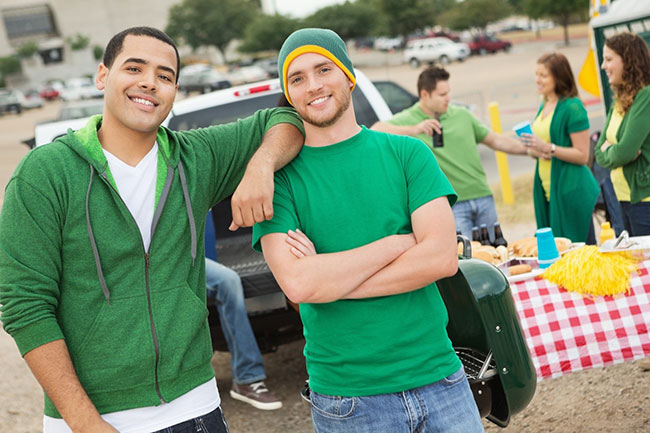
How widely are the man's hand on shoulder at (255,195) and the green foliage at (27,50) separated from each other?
107 meters

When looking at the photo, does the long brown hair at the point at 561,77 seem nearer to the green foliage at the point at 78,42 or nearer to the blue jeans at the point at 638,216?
the blue jeans at the point at 638,216

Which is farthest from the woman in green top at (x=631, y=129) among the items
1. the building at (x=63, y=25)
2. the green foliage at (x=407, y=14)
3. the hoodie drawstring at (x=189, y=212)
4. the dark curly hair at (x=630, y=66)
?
the building at (x=63, y=25)

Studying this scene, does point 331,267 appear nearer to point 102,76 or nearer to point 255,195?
point 255,195

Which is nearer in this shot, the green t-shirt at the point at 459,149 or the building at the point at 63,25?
the green t-shirt at the point at 459,149

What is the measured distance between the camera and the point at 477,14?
245ft

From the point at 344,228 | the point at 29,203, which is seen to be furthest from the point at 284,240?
the point at 29,203

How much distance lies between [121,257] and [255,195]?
47cm

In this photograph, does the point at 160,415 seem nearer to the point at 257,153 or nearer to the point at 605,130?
the point at 257,153

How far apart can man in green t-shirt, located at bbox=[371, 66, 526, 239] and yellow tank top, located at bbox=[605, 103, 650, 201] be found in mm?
815

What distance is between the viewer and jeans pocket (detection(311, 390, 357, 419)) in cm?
242

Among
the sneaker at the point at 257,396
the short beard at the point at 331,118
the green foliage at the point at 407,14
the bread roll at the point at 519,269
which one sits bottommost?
the sneaker at the point at 257,396

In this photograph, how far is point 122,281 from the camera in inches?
88.1

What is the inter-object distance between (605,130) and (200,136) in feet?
12.1

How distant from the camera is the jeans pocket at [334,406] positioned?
7.95ft
